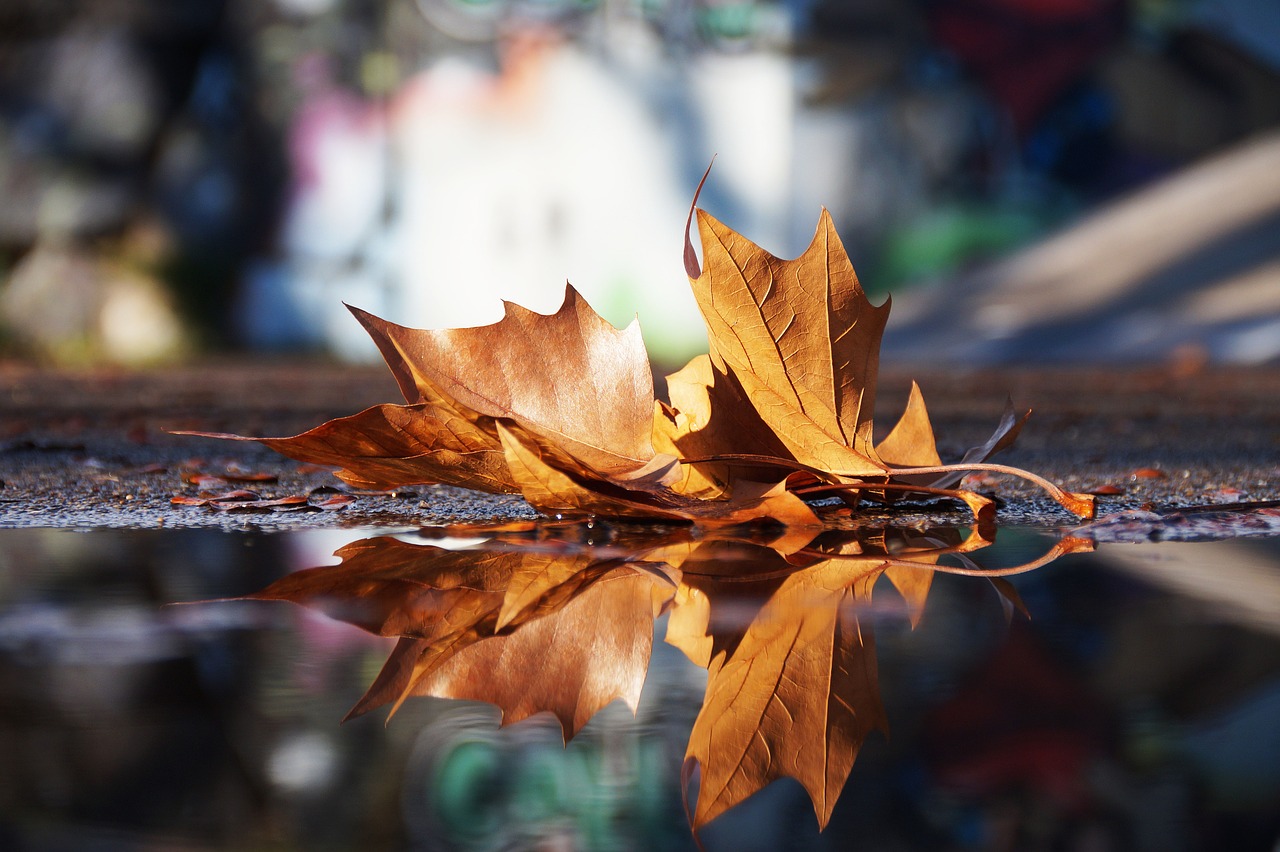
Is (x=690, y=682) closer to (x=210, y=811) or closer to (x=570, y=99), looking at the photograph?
(x=210, y=811)

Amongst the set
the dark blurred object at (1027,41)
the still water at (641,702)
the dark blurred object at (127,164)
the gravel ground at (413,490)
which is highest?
the dark blurred object at (1027,41)

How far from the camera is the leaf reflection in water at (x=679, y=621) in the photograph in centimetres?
41

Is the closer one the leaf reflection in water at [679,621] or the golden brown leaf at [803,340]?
the leaf reflection in water at [679,621]

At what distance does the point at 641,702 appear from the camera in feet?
1.47

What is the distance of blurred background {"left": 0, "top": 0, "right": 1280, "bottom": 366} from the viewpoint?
245 inches

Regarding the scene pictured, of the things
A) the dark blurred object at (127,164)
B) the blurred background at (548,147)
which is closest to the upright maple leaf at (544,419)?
the blurred background at (548,147)

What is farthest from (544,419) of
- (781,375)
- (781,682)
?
(781,682)

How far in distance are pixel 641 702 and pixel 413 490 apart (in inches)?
29.1

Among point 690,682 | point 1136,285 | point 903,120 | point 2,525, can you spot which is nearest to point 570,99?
point 903,120

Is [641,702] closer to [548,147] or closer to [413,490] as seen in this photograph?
[413,490]

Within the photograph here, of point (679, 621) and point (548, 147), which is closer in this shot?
point (679, 621)

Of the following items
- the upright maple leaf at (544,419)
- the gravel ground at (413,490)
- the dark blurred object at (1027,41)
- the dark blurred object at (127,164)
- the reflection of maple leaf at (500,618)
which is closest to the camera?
the reflection of maple leaf at (500,618)

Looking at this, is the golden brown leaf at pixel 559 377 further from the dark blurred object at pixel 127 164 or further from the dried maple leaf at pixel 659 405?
the dark blurred object at pixel 127 164

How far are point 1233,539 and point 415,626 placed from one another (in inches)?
23.1
